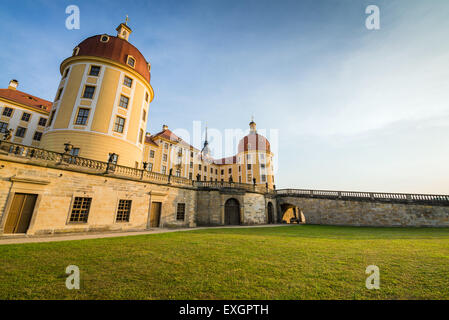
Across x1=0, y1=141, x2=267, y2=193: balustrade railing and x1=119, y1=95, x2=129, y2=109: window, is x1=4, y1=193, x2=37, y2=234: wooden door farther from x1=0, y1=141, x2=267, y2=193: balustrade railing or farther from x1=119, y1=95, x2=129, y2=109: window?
x1=119, y1=95, x2=129, y2=109: window

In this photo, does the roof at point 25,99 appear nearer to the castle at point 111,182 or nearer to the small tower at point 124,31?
the castle at point 111,182

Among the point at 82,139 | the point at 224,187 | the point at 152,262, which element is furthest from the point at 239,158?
the point at 152,262

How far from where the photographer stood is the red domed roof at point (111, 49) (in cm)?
2067

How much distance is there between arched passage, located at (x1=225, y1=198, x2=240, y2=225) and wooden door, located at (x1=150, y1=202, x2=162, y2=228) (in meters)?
8.92

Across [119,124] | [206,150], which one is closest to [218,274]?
[119,124]

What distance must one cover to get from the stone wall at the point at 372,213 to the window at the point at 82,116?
30.0 metres

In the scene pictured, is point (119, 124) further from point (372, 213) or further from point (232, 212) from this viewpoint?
point (372, 213)

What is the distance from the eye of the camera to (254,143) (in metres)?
50.0

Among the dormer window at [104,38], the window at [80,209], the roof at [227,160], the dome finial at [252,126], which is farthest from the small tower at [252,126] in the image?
the window at [80,209]

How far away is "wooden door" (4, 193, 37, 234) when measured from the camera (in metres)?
10.8


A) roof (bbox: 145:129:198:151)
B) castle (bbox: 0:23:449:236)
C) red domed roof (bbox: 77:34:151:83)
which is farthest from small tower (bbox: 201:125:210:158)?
red domed roof (bbox: 77:34:151:83)
